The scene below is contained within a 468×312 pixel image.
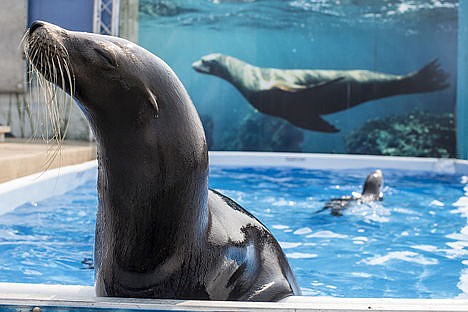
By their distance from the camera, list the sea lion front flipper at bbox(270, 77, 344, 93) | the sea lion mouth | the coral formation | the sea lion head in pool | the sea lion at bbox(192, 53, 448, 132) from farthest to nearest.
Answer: the sea lion mouth < the sea lion front flipper at bbox(270, 77, 344, 93) < the sea lion at bbox(192, 53, 448, 132) < the coral formation < the sea lion head in pool

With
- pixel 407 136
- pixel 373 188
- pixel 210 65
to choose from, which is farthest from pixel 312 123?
pixel 373 188

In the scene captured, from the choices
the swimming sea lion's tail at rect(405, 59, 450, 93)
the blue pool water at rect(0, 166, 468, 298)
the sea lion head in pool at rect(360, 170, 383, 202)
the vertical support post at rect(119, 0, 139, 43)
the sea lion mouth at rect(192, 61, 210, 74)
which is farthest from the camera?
the sea lion mouth at rect(192, 61, 210, 74)

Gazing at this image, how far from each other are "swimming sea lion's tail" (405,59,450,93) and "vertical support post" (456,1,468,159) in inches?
13.4

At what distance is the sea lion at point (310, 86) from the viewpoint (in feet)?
42.9

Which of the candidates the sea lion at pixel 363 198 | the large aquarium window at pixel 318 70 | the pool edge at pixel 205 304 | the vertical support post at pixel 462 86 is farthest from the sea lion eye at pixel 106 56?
the vertical support post at pixel 462 86

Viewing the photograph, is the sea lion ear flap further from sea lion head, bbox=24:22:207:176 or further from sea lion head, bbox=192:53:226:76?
sea lion head, bbox=192:53:226:76

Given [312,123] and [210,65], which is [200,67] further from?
[312,123]

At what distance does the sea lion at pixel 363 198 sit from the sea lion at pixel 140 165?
13.1ft

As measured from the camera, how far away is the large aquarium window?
13.0 metres

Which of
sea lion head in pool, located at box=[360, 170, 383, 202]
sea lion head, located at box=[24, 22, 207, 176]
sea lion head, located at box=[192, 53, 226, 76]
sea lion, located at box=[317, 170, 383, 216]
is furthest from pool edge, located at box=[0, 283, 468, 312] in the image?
sea lion head, located at box=[192, 53, 226, 76]

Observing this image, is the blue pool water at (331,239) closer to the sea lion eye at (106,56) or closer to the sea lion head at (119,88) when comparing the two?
the sea lion head at (119,88)

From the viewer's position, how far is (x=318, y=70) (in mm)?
13367

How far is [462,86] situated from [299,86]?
10.1ft

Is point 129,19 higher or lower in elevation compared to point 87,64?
higher
